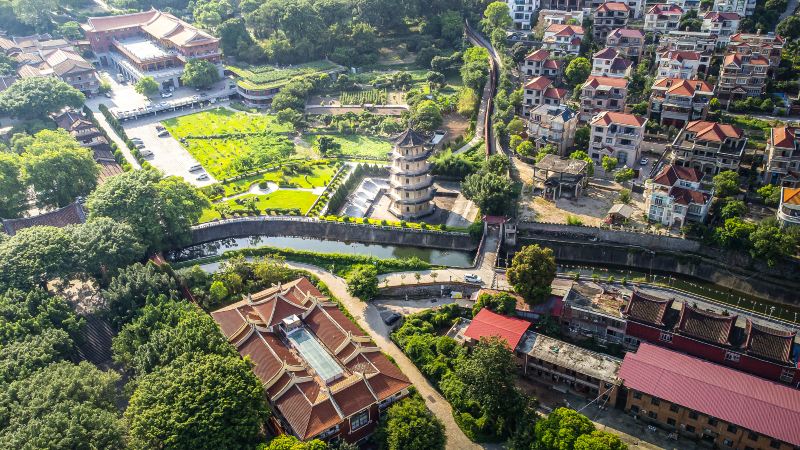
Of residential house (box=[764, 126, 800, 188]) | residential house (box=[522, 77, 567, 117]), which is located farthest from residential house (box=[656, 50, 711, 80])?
residential house (box=[764, 126, 800, 188])

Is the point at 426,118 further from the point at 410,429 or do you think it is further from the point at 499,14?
the point at 410,429

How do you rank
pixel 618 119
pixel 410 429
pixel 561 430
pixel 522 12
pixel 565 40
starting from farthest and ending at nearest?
pixel 522 12 < pixel 565 40 < pixel 618 119 < pixel 410 429 < pixel 561 430

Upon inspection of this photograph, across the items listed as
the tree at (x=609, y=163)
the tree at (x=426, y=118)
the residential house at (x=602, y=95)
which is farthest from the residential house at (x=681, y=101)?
the tree at (x=426, y=118)

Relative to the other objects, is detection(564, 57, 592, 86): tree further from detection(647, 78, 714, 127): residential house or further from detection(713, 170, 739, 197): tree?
detection(713, 170, 739, 197): tree

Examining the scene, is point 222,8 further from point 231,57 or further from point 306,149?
point 306,149

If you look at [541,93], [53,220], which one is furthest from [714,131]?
[53,220]

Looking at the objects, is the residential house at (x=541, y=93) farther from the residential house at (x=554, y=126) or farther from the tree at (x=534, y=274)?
the tree at (x=534, y=274)

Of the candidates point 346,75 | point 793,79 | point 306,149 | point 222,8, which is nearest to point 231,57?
point 222,8
